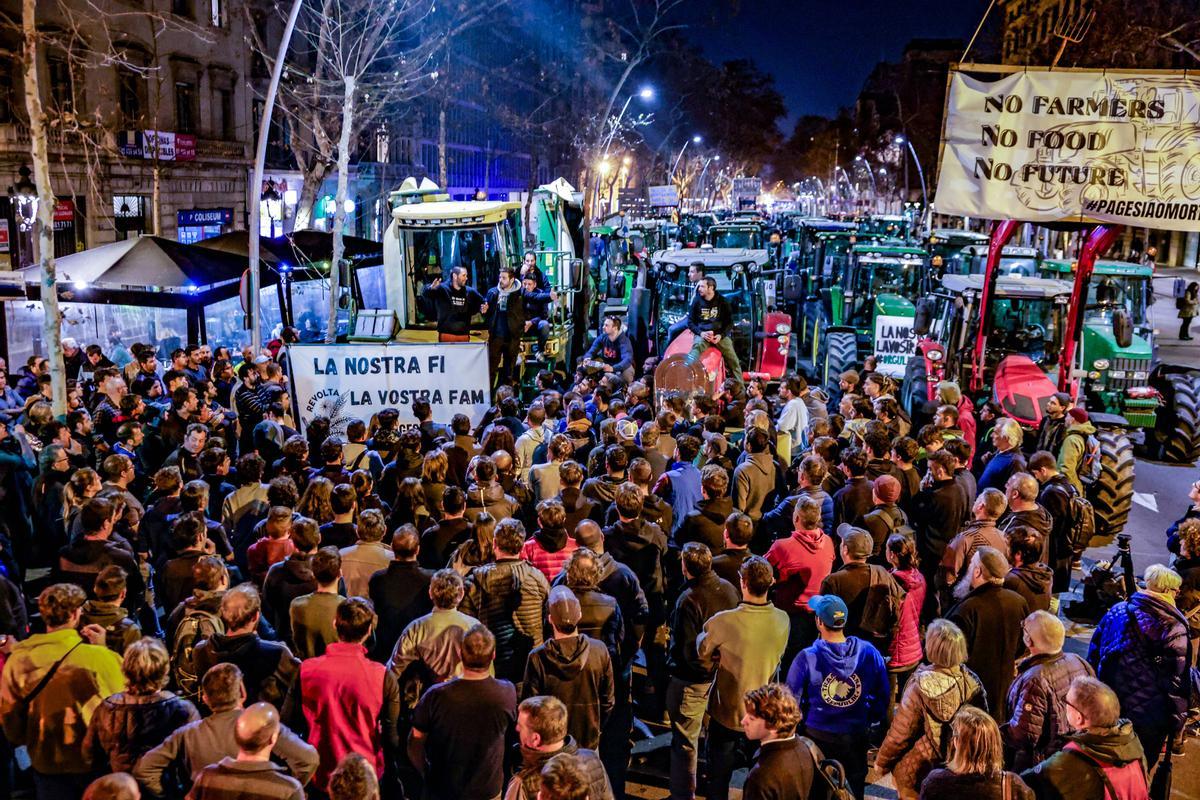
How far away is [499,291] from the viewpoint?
48.2 feet

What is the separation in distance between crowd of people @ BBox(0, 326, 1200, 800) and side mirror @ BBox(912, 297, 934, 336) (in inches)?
291

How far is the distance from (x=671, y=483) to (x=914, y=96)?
78668 millimetres

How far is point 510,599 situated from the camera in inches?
239

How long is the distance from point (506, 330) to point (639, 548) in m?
7.78

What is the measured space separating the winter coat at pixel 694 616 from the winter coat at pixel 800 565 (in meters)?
0.79

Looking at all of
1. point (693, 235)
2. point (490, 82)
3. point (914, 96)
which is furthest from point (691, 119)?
point (693, 235)

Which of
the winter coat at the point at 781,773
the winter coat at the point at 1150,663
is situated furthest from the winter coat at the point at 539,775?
the winter coat at the point at 1150,663

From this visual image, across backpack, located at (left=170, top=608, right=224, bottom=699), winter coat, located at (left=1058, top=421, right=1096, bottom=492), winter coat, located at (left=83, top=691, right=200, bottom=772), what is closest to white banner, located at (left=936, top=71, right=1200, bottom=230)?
winter coat, located at (left=1058, top=421, right=1096, bottom=492)

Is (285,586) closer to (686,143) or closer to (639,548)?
(639,548)

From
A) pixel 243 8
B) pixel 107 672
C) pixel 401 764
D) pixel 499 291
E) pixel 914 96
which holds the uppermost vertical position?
pixel 914 96

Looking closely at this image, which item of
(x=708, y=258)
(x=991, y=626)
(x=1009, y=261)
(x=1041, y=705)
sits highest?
(x=1009, y=261)

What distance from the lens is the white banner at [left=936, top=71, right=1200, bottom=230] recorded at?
951 centimetres

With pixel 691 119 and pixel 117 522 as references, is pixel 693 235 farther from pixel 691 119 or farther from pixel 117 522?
pixel 691 119

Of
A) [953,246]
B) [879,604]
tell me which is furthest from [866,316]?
[879,604]
